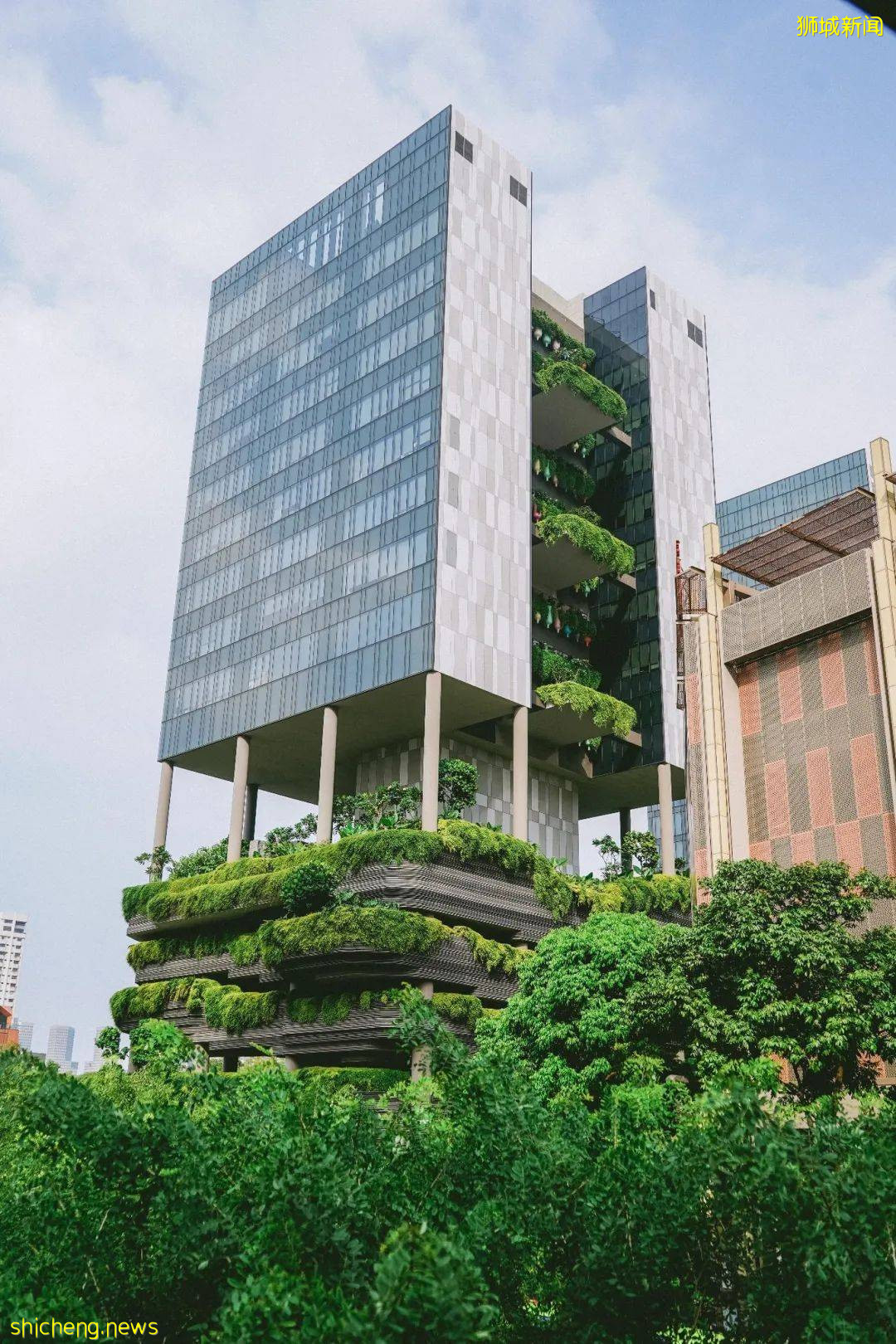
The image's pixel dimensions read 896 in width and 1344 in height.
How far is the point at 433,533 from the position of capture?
58969mm

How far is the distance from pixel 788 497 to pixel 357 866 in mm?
92860

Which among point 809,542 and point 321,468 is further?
point 321,468

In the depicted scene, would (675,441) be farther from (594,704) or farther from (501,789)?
(501,789)

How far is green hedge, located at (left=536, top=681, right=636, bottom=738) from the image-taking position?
62.8 m

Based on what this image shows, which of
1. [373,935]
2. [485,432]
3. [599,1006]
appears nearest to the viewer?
[599,1006]

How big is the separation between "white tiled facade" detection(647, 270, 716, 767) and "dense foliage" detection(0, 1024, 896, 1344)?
56.7 m

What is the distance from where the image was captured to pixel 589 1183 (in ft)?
42.8

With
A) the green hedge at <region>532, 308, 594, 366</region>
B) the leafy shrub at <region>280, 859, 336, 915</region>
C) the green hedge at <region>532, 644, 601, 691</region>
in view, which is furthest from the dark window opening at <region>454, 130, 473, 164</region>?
the leafy shrub at <region>280, 859, 336, 915</region>

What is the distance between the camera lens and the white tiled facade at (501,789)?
64688 millimetres

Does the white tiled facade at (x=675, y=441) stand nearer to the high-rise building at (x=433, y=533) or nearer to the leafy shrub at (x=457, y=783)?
the high-rise building at (x=433, y=533)

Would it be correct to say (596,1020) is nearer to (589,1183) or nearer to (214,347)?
(589,1183)

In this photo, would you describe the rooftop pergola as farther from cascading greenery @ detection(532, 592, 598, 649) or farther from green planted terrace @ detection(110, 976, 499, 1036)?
cascading greenery @ detection(532, 592, 598, 649)

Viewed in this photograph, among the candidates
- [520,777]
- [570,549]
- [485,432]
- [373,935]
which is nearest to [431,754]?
[520,777]

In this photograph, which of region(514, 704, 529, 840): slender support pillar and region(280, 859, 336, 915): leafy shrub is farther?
region(514, 704, 529, 840): slender support pillar
